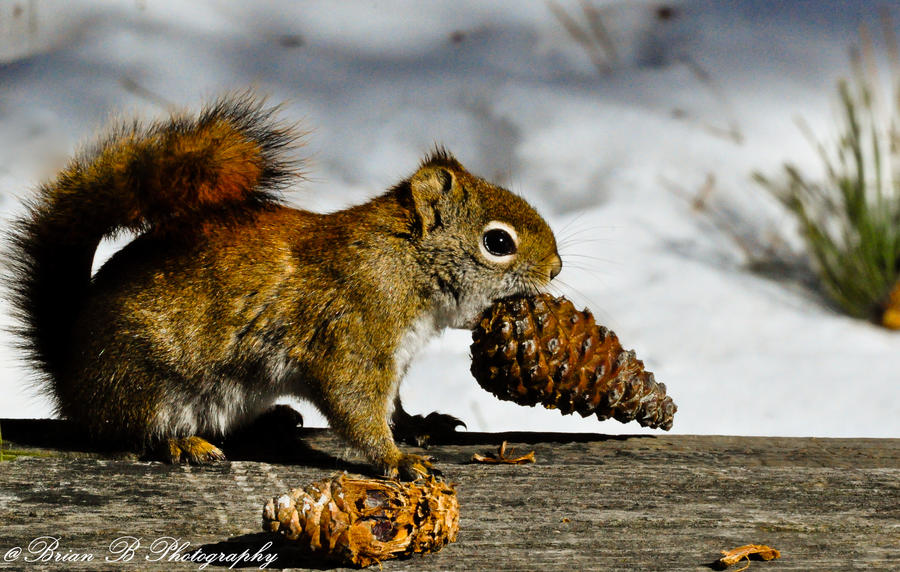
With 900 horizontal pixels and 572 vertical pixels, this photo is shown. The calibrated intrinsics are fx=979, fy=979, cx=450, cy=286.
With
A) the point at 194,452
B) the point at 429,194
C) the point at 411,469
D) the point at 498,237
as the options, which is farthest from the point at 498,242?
the point at 194,452

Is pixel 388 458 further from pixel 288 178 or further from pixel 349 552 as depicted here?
pixel 288 178

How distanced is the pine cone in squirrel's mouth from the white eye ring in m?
0.07

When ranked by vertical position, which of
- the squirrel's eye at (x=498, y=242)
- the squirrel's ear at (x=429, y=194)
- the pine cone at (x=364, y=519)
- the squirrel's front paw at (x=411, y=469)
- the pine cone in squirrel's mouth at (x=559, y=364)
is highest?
the squirrel's ear at (x=429, y=194)

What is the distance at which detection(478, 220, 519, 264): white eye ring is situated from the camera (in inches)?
58.5

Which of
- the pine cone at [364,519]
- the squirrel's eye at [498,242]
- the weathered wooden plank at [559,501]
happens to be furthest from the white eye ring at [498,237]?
the pine cone at [364,519]

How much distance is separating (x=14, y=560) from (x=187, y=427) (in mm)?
435

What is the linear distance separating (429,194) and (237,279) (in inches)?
12.3

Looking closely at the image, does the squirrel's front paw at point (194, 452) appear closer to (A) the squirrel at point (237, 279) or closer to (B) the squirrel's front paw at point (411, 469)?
(A) the squirrel at point (237, 279)

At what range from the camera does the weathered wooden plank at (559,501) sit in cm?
108

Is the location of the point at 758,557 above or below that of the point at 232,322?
below

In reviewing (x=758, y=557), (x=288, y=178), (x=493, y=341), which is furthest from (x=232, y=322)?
(x=758, y=557)

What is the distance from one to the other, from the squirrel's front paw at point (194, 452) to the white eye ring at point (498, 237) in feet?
1.60

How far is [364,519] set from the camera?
3.49 feet

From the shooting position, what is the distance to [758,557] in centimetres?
108
